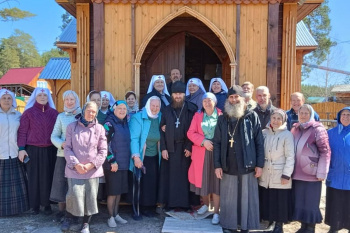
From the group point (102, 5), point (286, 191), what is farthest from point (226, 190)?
point (102, 5)

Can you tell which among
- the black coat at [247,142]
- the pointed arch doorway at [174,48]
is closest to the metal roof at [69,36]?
the pointed arch doorway at [174,48]

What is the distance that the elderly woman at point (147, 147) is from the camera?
15.4 feet

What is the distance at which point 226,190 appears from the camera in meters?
4.24

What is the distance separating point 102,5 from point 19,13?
1159cm

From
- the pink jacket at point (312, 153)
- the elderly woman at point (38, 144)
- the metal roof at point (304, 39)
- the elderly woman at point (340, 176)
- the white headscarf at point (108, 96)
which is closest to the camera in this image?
the pink jacket at point (312, 153)

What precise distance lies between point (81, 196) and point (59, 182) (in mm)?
564

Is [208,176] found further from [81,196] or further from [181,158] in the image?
[81,196]

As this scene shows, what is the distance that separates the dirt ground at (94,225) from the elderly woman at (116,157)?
0.20 m

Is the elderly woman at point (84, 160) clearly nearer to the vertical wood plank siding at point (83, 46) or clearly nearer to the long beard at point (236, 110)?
the long beard at point (236, 110)

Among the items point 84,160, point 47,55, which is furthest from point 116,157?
point 47,55

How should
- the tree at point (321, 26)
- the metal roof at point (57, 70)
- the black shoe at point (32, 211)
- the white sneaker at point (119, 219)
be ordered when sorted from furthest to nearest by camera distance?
the tree at point (321, 26) → the metal roof at point (57, 70) → the black shoe at point (32, 211) → the white sneaker at point (119, 219)

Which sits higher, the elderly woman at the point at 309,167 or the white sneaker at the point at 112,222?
the elderly woman at the point at 309,167

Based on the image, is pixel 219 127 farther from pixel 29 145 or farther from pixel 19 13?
pixel 19 13

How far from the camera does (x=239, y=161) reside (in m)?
4.12
